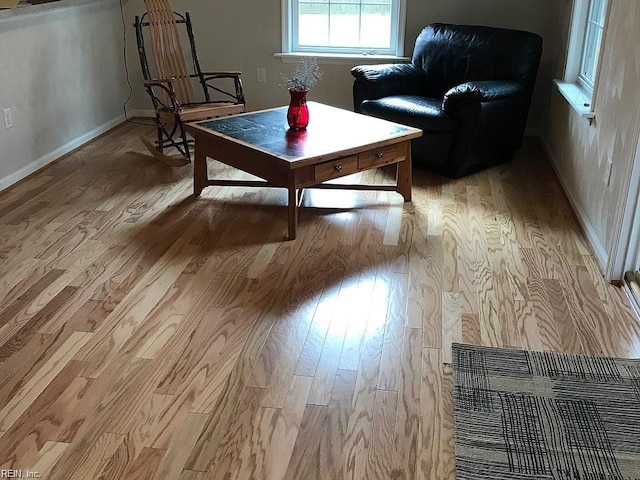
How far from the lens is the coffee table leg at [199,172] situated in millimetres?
3930

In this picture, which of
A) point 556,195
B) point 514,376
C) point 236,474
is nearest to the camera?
point 236,474

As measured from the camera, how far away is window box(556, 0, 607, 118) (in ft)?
13.8

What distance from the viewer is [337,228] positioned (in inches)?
142

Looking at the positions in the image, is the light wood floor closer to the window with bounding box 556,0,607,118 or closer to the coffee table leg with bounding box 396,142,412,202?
the coffee table leg with bounding box 396,142,412,202

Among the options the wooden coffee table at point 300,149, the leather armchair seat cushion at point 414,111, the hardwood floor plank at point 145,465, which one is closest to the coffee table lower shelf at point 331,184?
the wooden coffee table at point 300,149

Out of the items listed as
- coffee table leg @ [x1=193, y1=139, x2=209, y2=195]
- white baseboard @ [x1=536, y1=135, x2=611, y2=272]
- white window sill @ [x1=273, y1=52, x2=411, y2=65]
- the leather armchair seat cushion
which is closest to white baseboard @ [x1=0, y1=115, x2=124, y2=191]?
coffee table leg @ [x1=193, y1=139, x2=209, y2=195]

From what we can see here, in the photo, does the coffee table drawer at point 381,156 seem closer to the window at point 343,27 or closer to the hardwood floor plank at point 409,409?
the hardwood floor plank at point 409,409

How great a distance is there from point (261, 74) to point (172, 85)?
1018 millimetres

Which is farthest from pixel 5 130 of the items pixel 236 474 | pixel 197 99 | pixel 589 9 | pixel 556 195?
pixel 589 9

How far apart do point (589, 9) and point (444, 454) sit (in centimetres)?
339

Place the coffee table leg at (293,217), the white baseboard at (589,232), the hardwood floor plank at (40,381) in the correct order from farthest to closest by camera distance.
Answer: the coffee table leg at (293,217)
the white baseboard at (589,232)
the hardwood floor plank at (40,381)

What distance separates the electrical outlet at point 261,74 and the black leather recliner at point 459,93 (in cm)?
110

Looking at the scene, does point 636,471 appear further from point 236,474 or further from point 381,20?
point 381,20

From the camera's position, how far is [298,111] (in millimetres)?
3742
